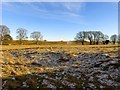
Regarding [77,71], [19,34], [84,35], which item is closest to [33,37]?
[19,34]

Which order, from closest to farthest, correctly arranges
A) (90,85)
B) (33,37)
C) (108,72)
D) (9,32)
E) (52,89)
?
(52,89), (90,85), (108,72), (9,32), (33,37)

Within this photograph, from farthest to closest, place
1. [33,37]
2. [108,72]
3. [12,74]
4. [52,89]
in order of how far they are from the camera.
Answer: [33,37], [108,72], [12,74], [52,89]

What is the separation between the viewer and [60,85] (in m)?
18.8

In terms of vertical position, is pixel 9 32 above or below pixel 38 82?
above

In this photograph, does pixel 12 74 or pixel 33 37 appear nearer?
pixel 12 74

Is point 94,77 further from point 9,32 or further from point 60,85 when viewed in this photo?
point 9,32

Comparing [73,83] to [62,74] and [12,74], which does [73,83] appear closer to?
[62,74]

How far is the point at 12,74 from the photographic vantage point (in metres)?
21.1

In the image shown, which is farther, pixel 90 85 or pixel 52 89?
pixel 90 85

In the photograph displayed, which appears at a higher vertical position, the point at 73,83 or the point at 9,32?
the point at 9,32

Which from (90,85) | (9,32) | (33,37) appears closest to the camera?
(90,85)

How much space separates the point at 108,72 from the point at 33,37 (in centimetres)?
8965

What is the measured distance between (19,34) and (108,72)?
262 ft

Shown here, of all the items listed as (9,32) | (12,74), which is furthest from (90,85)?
(9,32)
